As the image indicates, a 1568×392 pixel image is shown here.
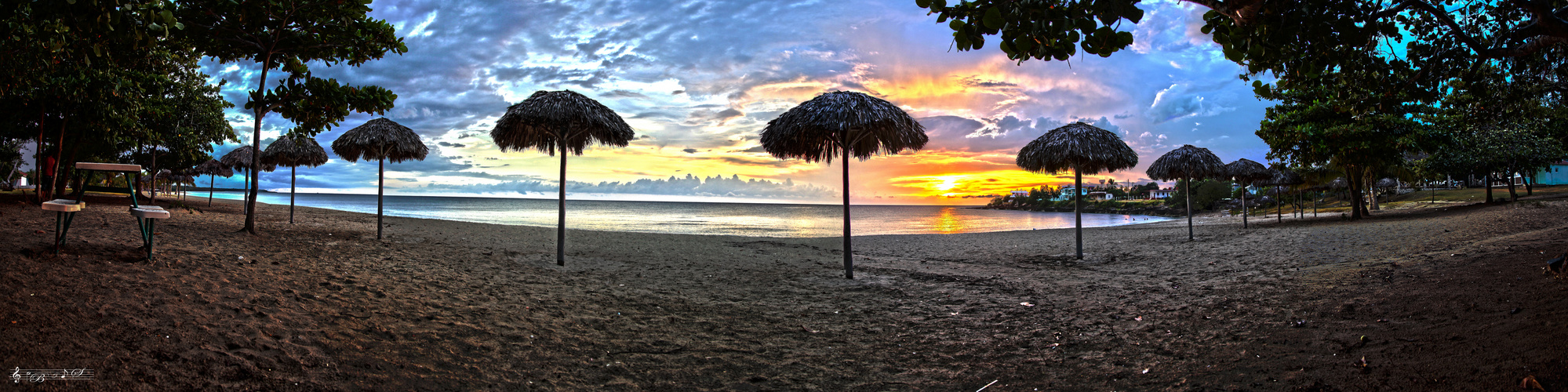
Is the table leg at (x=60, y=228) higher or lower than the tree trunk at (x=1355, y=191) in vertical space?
lower

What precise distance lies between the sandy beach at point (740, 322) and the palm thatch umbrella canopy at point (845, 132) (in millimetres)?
1957

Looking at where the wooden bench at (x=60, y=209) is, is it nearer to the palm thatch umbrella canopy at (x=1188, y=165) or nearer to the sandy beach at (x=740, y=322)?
the sandy beach at (x=740, y=322)

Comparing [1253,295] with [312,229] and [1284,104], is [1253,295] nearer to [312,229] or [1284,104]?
[312,229]

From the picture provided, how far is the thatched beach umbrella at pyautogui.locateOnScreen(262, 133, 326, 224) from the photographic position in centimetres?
1788

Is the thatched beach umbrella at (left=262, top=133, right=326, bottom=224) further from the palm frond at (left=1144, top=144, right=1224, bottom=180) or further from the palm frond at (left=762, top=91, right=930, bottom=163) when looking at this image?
Answer: the palm frond at (left=1144, top=144, right=1224, bottom=180)

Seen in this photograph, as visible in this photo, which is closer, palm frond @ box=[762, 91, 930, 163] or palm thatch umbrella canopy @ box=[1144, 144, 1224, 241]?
palm frond @ box=[762, 91, 930, 163]

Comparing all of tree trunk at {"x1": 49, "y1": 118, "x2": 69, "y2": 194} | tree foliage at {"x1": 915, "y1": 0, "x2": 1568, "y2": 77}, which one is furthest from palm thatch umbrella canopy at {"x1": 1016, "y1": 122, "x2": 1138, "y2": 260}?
tree trunk at {"x1": 49, "y1": 118, "x2": 69, "y2": 194}

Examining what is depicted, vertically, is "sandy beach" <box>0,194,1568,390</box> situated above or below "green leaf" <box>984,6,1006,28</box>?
below

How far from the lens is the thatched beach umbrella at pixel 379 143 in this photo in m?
11.9

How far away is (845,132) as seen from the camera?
28.3 feet

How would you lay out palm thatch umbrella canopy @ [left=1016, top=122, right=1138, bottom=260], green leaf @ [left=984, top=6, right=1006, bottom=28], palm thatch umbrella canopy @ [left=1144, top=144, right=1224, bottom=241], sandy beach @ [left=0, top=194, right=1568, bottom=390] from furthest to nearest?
palm thatch umbrella canopy @ [left=1144, top=144, right=1224, bottom=241] → palm thatch umbrella canopy @ [left=1016, top=122, right=1138, bottom=260] → sandy beach @ [left=0, top=194, right=1568, bottom=390] → green leaf @ [left=984, top=6, right=1006, bottom=28]

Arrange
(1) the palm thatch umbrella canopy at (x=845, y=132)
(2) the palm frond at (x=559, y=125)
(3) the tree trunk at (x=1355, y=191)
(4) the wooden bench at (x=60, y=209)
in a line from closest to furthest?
(4) the wooden bench at (x=60, y=209) < (1) the palm thatch umbrella canopy at (x=845, y=132) < (2) the palm frond at (x=559, y=125) < (3) the tree trunk at (x=1355, y=191)

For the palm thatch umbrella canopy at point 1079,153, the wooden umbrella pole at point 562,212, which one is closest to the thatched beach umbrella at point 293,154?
the wooden umbrella pole at point 562,212

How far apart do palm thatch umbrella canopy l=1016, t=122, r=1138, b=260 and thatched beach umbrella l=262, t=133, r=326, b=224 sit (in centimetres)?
2071
